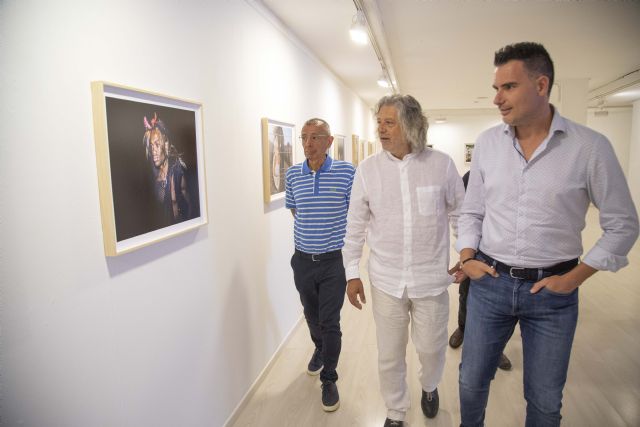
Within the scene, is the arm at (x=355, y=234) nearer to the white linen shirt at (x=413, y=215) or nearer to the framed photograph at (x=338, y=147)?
the white linen shirt at (x=413, y=215)

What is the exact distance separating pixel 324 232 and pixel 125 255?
1200 mm

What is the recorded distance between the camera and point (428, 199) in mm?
1833

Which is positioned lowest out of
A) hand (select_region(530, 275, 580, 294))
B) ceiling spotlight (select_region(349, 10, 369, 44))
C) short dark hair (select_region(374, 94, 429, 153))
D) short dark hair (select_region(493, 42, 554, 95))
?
hand (select_region(530, 275, 580, 294))

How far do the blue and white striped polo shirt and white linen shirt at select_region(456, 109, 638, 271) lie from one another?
38.6 inches

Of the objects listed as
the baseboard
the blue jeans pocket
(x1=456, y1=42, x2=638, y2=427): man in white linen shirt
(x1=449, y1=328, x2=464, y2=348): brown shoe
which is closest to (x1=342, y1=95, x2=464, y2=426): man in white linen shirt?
(x1=456, y1=42, x2=638, y2=427): man in white linen shirt

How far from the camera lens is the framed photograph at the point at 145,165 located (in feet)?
4.21

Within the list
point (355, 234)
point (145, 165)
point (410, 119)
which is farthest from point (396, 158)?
point (145, 165)

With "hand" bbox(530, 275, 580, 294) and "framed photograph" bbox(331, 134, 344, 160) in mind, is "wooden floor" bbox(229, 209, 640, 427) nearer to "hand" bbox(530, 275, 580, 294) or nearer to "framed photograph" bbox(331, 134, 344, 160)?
"hand" bbox(530, 275, 580, 294)

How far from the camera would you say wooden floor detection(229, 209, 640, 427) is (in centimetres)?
223

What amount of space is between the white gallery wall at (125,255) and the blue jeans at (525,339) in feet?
4.32

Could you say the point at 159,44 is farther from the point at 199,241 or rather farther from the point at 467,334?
the point at 467,334

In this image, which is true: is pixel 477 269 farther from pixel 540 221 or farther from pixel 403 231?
pixel 403 231

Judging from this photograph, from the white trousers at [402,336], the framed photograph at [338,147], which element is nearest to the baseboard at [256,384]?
the white trousers at [402,336]

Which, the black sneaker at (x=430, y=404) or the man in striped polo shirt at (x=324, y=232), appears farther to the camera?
the man in striped polo shirt at (x=324, y=232)
